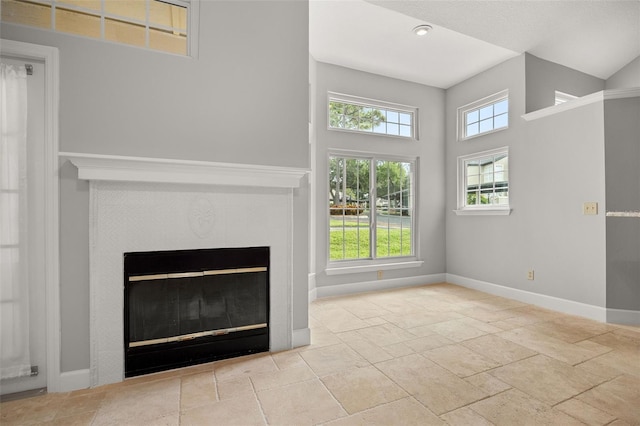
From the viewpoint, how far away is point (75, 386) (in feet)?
6.62

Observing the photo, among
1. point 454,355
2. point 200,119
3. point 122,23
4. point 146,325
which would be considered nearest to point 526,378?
point 454,355

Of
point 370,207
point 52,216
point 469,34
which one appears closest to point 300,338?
point 52,216

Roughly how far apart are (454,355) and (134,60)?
11.0 feet

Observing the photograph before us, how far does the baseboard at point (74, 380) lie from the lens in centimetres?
200

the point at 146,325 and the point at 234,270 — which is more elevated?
the point at 234,270

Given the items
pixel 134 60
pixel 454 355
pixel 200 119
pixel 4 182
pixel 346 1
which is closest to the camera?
pixel 4 182

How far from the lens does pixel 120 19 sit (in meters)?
2.18

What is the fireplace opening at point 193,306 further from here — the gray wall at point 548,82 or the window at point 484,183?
the gray wall at point 548,82

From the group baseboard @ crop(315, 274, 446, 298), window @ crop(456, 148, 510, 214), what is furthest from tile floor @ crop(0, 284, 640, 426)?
window @ crop(456, 148, 510, 214)

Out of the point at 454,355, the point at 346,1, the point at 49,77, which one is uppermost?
the point at 346,1

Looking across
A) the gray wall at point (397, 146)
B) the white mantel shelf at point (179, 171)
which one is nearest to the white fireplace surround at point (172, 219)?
the white mantel shelf at point (179, 171)

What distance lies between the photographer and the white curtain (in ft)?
6.20

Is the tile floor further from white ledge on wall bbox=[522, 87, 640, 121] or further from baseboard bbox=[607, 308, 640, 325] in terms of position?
white ledge on wall bbox=[522, 87, 640, 121]

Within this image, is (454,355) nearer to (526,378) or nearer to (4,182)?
(526,378)
